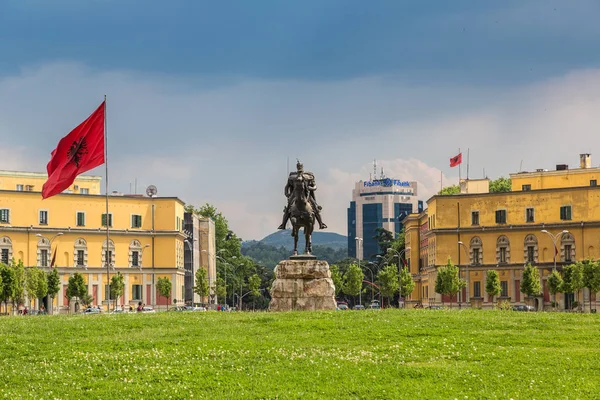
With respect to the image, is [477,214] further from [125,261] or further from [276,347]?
[276,347]

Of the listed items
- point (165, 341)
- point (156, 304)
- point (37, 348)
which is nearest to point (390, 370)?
point (165, 341)

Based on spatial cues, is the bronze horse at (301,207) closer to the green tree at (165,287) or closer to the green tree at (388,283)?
the green tree at (388,283)

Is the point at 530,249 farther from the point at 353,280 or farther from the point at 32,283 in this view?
the point at 32,283

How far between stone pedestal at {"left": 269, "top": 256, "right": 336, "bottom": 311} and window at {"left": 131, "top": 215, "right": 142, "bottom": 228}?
7530 centimetres

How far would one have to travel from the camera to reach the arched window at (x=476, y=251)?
113 meters

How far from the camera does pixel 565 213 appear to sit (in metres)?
109

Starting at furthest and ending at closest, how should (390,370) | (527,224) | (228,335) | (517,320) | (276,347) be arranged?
(527,224), (517,320), (228,335), (276,347), (390,370)

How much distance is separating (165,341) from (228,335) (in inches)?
90.7

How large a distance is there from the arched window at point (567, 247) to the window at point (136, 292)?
42457mm

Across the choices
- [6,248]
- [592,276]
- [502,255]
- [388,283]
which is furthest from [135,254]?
[592,276]

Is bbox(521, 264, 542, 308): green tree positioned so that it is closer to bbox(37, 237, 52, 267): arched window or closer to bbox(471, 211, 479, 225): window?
bbox(471, 211, 479, 225): window

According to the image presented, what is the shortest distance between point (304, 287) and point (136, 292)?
248 feet

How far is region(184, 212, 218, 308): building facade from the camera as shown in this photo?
13638 cm

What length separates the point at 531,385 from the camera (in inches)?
1024
